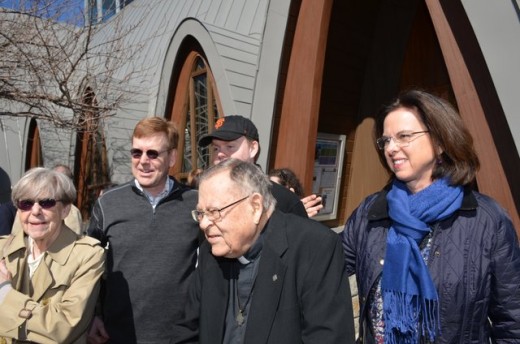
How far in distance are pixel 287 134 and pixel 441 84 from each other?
202 centimetres

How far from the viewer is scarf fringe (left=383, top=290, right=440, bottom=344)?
1.85 metres

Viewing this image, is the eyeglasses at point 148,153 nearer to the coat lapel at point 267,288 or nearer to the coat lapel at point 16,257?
the coat lapel at point 16,257

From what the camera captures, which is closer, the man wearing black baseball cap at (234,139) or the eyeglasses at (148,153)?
the eyeglasses at (148,153)

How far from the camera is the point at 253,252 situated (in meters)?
1.85

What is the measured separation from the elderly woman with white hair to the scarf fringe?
147 cm

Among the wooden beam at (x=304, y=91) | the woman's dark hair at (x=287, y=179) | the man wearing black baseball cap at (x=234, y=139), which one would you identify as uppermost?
the wooden beam at (x=304, y=91)

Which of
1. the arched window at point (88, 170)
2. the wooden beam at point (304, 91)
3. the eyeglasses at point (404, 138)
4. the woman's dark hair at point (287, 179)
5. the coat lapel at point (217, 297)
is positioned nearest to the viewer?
the coat lapel at point (217, 297)

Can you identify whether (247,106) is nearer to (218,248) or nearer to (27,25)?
(27,25)

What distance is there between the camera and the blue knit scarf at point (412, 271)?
186 cm

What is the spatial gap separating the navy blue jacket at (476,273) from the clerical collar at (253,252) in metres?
0.75

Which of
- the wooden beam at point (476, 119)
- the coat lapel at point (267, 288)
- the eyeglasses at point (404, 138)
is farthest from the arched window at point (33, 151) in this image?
the eyeglasses at point (404, 138)

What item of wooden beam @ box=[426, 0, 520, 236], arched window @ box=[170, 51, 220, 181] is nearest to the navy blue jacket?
wooden beam @ box=[426, 0, 520, 236]

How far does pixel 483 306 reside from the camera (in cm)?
182

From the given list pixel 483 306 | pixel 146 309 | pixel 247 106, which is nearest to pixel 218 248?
pixel 146 309
